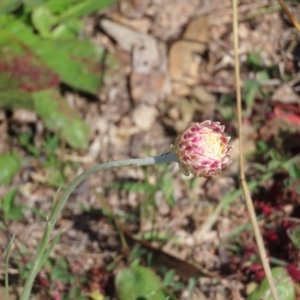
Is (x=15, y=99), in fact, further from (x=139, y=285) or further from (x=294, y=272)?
(x=294, y=272)

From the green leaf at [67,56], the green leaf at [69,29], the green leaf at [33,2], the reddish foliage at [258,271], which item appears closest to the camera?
the reddish foliage at [258,271]

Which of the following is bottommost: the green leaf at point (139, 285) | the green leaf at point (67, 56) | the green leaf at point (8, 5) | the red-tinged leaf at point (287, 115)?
the red-tinged leaf at point (287, 115)

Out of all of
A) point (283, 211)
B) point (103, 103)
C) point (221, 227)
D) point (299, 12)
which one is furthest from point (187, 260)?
point (299, 12)

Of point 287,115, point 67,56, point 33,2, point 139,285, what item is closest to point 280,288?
point 139,285

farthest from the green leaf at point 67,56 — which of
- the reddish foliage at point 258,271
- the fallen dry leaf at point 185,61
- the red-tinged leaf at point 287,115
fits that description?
the reddish foliage at point 258,271

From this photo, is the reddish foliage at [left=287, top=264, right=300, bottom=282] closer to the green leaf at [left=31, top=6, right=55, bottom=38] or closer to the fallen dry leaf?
the fallen dry leaf

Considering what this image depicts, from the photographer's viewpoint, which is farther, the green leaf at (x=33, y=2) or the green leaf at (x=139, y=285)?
the green leaf at (x=33, y=2)

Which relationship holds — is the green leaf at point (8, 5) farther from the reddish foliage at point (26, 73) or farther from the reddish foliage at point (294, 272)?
the reddish foliage at point (294, 272)

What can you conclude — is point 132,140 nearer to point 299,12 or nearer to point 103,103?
point 103,103
